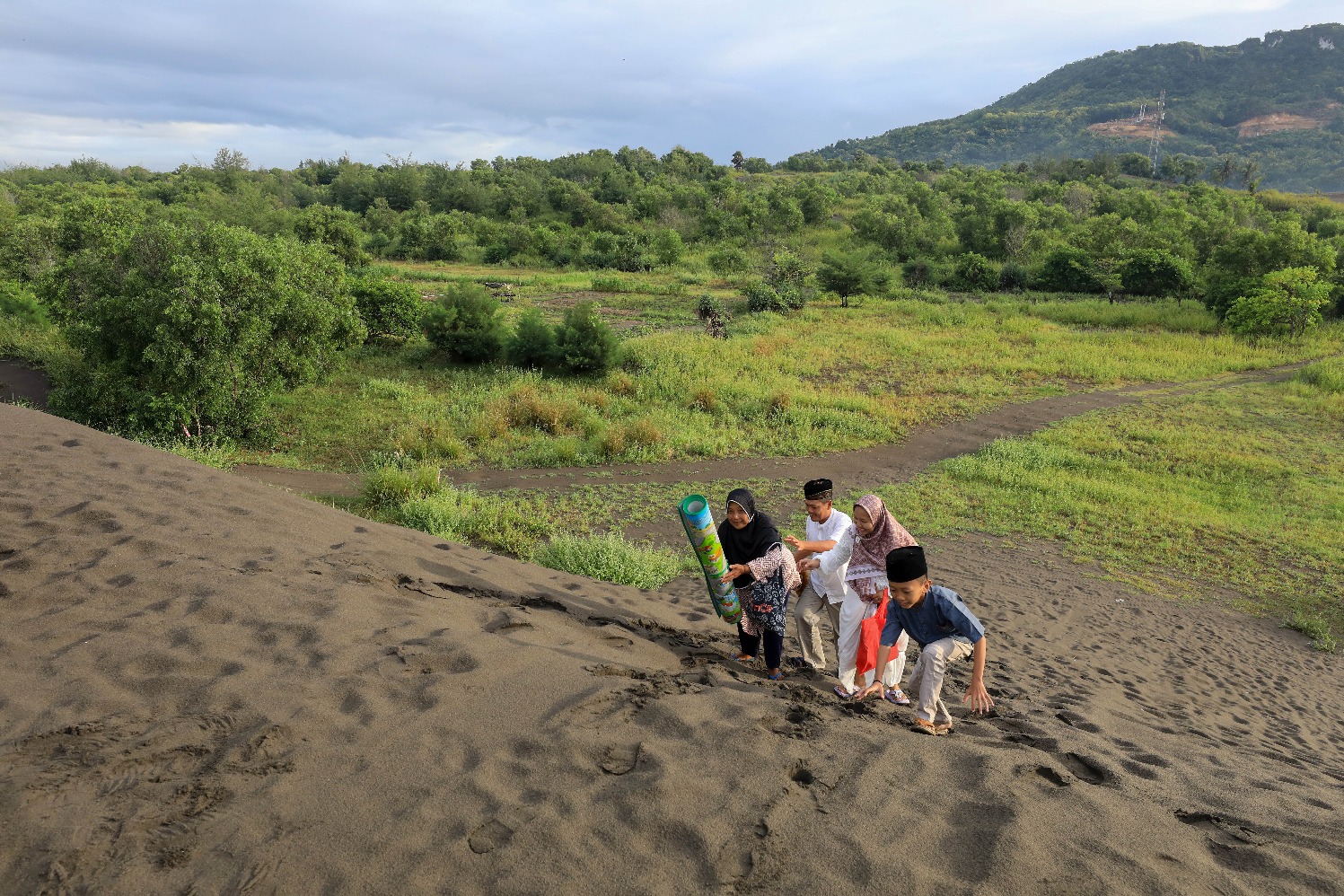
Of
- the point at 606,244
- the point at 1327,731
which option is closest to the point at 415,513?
the point at 1327,731

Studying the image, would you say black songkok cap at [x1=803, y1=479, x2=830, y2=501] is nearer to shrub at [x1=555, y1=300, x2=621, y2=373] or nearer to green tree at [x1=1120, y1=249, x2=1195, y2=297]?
shrub at [x1=555, y1=300, x2=621, y2=373]

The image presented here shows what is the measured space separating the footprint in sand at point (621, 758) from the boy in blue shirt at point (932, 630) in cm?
153

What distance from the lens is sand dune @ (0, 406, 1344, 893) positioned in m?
2.44

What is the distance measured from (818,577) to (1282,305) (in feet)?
81.0

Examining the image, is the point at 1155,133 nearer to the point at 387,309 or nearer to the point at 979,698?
the point at 387,309

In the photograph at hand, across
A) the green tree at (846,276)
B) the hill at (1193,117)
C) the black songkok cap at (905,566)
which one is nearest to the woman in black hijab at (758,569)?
the black songkok cap at (905,566)

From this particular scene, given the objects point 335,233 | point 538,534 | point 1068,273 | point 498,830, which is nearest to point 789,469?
point 538,534

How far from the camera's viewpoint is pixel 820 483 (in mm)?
4520

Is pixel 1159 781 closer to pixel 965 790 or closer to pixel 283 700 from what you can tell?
pixel 965 790

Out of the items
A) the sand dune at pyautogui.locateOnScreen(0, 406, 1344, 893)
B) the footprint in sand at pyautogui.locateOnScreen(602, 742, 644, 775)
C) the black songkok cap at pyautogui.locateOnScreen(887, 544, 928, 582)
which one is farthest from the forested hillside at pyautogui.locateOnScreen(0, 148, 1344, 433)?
the black songkok cap at pyautogui.locateOnScreen(887, 544, 928, 582)

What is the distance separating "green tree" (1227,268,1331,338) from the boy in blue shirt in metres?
24.8

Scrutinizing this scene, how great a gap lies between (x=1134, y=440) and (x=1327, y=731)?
9586 mm

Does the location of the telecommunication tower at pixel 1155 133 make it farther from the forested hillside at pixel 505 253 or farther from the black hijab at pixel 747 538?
the black hijab at pixel 747 538

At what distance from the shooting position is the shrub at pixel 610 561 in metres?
6.96
